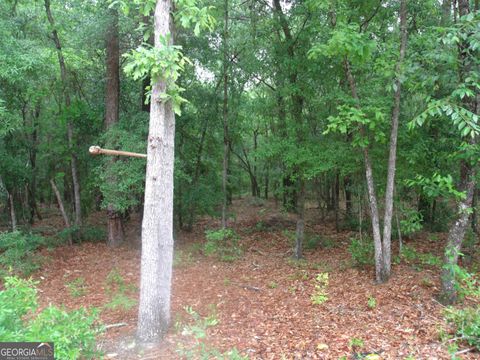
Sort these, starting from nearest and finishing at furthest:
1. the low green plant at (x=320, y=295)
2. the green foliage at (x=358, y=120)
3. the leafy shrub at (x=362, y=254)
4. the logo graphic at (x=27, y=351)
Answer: the logo graphic at (x=27, y=351), the green foliage at (x=358, y=120), the low green plant at (x=320, y=295), the leafy shrub at (x=362, y=254)

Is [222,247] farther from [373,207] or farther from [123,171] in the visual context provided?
[373,207]

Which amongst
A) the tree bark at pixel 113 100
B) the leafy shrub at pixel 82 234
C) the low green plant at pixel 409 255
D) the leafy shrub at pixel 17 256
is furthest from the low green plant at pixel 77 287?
the low green plant at pixel 409 255

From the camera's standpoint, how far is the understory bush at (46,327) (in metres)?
3.32

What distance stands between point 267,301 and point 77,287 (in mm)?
3834

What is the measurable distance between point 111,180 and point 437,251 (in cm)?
758

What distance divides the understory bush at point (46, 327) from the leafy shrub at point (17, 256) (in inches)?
153

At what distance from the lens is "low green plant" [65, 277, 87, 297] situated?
21.7 feet

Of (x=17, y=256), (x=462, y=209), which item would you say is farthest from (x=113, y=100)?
(x=462, y=209)

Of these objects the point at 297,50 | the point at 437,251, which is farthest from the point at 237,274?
the point at 297,50

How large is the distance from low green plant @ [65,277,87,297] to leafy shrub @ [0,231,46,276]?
1173 millimetres

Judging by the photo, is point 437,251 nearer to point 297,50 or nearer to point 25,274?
point 297,50

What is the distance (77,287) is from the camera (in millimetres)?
7000

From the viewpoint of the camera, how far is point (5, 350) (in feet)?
10.8

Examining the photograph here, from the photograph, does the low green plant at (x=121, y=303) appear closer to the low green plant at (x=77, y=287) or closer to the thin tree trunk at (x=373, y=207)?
the low green plant at (x=77, y=287)
